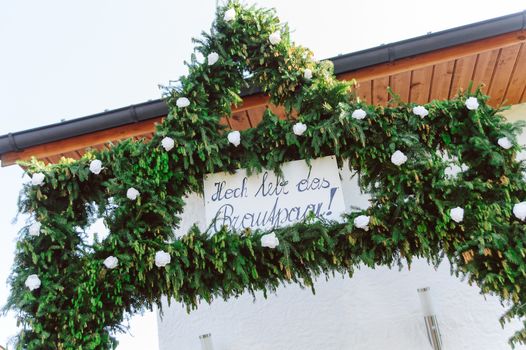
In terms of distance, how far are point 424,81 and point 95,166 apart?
269 cm

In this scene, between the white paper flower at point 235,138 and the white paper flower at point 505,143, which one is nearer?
the white paper flower at point 505,143

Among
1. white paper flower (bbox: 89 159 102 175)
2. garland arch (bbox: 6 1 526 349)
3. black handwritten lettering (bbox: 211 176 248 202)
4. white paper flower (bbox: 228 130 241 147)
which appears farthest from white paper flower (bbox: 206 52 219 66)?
white paper flower (bbox: 89 159 102 175)

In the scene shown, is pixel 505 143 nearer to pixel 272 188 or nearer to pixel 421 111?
pixel 421 111

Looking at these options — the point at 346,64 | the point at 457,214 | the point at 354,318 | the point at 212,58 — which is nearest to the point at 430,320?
the point at 354,318

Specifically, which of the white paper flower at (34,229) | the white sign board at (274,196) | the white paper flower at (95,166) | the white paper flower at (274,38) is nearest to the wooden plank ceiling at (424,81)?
the white paper flower at (274,38)

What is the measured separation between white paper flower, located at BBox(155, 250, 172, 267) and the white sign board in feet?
1.11

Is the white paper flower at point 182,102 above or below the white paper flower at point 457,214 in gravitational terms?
above

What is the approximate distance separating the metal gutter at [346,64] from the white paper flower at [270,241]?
1.47m

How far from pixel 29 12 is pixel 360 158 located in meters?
4.28

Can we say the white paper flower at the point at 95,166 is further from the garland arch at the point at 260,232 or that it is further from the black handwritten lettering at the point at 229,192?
the black handwritten lettering at the point at 229,192

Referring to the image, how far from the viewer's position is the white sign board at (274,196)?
3.24m

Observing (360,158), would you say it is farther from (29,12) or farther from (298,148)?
(29,12)

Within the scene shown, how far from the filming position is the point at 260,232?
10.3 ft

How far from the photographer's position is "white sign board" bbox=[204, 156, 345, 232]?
3.24 metres
